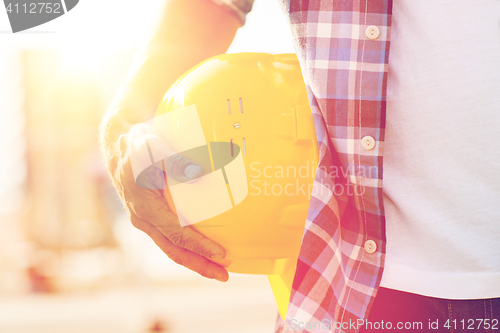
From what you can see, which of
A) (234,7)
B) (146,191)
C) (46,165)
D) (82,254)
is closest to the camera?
(146,191)

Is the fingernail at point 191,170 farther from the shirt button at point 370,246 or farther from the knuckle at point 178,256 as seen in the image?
the shirt button at point 370,246

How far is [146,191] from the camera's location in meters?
0.99

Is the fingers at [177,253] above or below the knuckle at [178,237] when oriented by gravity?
below

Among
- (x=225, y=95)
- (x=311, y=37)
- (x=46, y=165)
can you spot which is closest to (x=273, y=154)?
(x=225, y=95)

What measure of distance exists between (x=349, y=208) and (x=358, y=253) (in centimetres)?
10

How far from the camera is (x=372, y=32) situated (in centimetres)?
79

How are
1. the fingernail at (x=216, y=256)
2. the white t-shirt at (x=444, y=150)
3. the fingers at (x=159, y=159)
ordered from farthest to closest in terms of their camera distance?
the fingernail at (x=216, y=256) → the fingers at (x=159, y=159) → the white t-shirt at (x=444, y=150)

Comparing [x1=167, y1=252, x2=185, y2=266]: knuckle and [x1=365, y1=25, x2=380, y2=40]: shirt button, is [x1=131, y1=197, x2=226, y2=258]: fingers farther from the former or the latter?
[x1=365, y1=25, x2=380, y2=40]: shirt button

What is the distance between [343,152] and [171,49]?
0.61 metres

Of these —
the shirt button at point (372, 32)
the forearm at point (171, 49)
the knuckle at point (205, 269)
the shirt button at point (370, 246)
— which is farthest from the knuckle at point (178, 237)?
the shirt button at point (372, 32)

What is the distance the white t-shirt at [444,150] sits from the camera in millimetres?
776

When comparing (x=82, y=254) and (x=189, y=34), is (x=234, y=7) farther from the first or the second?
(x=82, y=254)

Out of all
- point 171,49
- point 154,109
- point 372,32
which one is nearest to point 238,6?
point 171,49

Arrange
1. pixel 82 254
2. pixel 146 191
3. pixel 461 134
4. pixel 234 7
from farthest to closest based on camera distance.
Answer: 1. pixel 82 254
2. pixel 234 7
3. pixel 146 191
4. pixel 461 134
